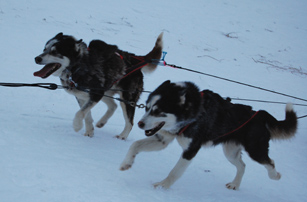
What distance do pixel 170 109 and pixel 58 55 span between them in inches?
59.7

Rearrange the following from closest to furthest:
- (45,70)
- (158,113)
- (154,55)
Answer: (158,113) < (45,70) < (154,55)

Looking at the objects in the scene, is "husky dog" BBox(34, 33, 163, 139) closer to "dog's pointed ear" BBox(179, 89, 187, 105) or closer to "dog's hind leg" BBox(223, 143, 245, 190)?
"dog's pointed ear" BBox(179, 89, 187, 105)

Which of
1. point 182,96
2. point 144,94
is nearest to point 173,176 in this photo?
point 182,96

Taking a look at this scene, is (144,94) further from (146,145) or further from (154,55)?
(146,145)

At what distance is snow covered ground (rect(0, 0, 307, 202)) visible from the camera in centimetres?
257

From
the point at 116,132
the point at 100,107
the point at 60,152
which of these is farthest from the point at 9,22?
the point at 60,152

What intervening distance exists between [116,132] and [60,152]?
146cm

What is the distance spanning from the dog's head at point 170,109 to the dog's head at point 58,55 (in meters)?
1.22

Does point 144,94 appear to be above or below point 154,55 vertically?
below

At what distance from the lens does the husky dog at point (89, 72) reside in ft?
11.3

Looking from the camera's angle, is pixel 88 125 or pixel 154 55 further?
pixel 154 55

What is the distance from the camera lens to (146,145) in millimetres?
2900

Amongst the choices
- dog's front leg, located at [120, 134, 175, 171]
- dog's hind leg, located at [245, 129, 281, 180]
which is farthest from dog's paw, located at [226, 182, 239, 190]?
dog's front leg, located at [120, 134, 175, 171]

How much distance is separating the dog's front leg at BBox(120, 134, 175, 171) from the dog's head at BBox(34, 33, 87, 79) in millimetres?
1349
